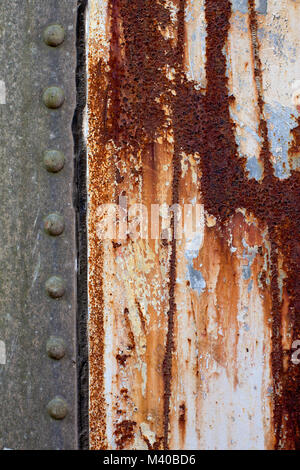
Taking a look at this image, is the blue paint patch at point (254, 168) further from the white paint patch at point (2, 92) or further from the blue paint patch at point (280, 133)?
the white paint patch at point (2, 92)

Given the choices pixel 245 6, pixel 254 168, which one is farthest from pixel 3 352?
pixel 245 6

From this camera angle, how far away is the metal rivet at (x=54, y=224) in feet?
3.16

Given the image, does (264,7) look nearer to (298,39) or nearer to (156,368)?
(298,39)

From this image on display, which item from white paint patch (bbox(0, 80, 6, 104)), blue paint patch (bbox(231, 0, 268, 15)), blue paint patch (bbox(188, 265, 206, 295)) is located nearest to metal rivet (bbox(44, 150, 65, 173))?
white paint patch (bbox(0, 80, 6, 104))

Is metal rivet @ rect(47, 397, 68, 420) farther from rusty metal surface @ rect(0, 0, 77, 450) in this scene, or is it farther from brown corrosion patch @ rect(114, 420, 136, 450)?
brown corrosion patch @ rect(114, 420, 136, 450)

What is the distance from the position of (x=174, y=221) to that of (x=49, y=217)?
0.25m

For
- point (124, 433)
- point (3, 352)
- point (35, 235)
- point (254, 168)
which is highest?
point (254, 168)

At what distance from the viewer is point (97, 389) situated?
936 millimetres

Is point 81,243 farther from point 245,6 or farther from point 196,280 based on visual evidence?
point 245,6

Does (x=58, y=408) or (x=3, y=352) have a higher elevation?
(x=3, y=352)

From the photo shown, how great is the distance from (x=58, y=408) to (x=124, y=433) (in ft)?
0.45

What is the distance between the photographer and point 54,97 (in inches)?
38.0

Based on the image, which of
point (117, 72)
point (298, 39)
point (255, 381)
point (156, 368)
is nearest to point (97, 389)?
point (156, 368)

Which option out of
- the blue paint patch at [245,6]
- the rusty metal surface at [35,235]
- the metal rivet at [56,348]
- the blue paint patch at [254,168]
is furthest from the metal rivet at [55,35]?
the metal rivet at [56,348]
